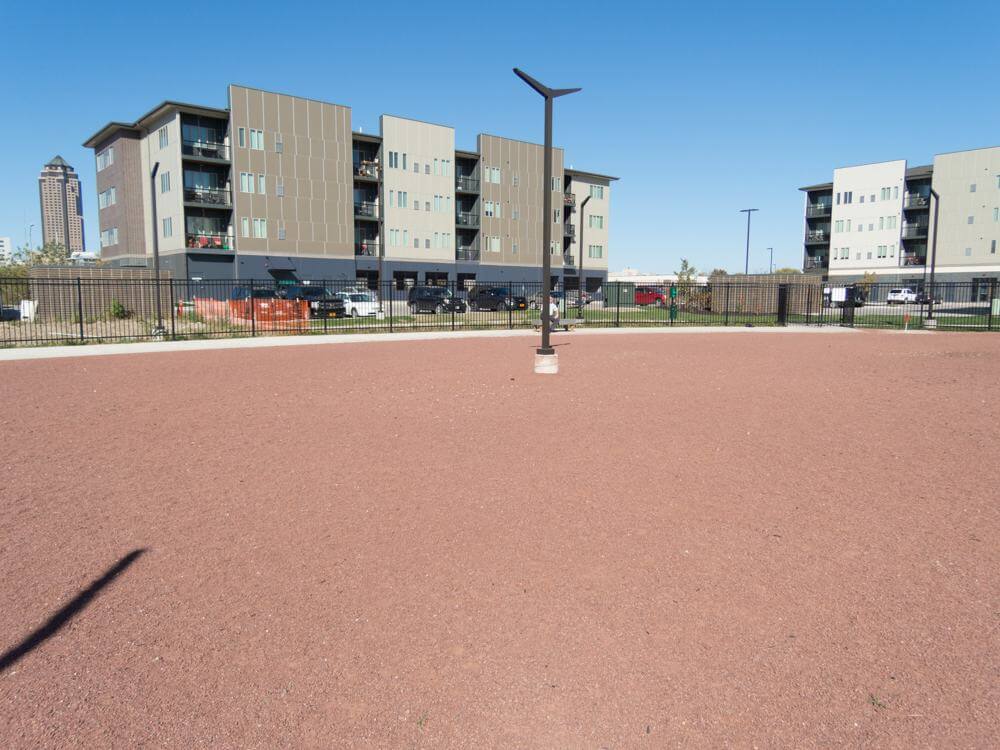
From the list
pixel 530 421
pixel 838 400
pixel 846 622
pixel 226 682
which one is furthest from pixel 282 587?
pixel 838 400

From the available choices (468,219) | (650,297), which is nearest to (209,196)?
(468,219)

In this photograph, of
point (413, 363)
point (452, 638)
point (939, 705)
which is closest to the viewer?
point (939, 705)

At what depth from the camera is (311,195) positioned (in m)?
51.7

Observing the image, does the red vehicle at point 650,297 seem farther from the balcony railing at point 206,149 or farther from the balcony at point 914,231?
the balcony railing at point 206,149

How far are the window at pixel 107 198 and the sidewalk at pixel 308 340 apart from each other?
4040cm

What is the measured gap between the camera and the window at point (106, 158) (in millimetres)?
53625

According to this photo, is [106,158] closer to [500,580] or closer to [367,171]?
[367,171]

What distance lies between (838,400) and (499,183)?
182 ft

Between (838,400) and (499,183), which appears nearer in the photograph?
(838,400)

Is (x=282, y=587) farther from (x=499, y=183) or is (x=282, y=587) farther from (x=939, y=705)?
(x=499, y=183)

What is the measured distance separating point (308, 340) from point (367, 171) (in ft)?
121

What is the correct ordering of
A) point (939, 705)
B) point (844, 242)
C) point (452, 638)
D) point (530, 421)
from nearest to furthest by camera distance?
point (939, 705), point (452, 638), point (530, 421), point (844, 242)

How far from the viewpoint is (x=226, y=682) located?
131 inches

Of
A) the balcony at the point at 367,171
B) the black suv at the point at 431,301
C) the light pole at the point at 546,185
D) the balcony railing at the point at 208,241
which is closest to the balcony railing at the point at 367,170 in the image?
the balcony at the point at 367,171
